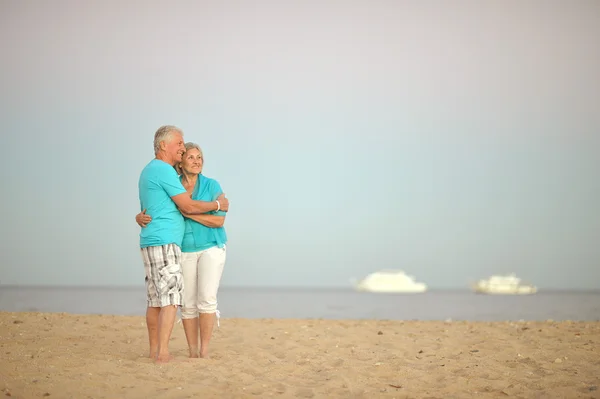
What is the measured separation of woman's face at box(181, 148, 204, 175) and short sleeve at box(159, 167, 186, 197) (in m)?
0.26

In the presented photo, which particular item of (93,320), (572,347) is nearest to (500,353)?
(572,347)

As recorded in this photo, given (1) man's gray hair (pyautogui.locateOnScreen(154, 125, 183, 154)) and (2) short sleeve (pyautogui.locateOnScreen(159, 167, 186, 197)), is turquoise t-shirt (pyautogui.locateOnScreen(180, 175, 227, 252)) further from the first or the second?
(1) man's gray hair (pyautogui.locateOnScreen(154, 125, 183, 154))

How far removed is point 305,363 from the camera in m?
5.69

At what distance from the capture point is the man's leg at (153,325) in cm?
531

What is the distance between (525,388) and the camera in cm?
466

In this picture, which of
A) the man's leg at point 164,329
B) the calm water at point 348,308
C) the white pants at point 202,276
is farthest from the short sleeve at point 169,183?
the calm water at point 348,308

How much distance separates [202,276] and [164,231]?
562mm

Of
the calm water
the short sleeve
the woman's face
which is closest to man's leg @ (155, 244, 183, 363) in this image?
the short sleeve

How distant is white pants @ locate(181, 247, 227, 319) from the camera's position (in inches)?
213

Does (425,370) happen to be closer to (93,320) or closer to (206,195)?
(206,195)

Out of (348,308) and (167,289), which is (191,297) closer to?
(167,289)

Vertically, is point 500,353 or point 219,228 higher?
point 219,228

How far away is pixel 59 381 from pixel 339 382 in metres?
2.03

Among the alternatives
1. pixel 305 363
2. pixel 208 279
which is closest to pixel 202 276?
pixel 208 279
